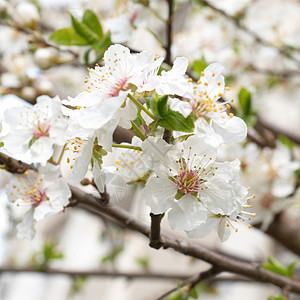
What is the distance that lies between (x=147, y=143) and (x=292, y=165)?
2.68 ft

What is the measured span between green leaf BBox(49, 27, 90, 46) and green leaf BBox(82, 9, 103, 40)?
0.03 meters

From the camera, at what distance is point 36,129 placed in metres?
0.62

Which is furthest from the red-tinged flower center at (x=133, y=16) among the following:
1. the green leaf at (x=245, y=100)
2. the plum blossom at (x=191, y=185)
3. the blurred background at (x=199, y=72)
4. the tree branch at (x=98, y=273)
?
the tree branch at (x=98, y=273)

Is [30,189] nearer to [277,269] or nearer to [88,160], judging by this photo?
[88,160]

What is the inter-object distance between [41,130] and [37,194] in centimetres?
11

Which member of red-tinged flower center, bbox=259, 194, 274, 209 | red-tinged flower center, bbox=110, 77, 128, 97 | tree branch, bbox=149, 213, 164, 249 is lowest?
red-tinged flower center, bbox=259, 194, 274, 209

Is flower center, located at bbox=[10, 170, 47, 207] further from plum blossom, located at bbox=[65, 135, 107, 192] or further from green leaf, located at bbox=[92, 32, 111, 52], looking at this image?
green leaf, located at bbox=[92, 32, 111, 52]

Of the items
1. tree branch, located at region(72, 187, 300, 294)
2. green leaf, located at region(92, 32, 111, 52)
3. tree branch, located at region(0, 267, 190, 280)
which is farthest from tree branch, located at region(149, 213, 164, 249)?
tree branch, located at region(0, 267, 190, 280)

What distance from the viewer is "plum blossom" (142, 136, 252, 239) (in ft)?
1.64

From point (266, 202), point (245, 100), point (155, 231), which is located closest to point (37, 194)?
point (155, 231)

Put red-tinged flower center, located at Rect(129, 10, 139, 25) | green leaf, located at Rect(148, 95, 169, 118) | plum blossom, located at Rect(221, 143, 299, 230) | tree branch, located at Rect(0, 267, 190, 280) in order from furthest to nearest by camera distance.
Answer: tree branch, located at Rect(0, 267, 190, 280), plum blossom, located at Rect(221, 143, 299, 230), red-tinged flower center, located at Rect(129, 10, 139, 25), green leaf, located at Rect(148, 95, 169, 118)

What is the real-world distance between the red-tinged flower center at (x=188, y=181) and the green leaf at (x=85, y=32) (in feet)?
1.50

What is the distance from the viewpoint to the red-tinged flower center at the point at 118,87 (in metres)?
0.52

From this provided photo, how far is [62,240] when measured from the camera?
15.8 feet
